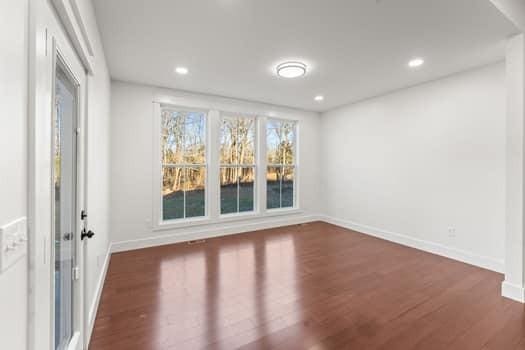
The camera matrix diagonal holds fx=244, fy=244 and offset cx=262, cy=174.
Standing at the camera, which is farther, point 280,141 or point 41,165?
point 280,141

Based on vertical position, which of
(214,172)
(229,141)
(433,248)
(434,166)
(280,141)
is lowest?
(433,248)

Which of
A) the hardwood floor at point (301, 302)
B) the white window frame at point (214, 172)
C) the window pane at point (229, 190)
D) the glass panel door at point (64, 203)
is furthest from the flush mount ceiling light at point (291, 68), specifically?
the hardwood floor at point (301, 302)

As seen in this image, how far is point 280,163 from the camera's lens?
18.7ft

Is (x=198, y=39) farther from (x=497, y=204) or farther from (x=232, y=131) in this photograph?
(x=497, y=204)

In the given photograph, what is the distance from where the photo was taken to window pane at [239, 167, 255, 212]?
5.12 metres

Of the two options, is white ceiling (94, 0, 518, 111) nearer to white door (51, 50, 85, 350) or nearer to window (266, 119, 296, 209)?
white door (51, 50, 85, 350)

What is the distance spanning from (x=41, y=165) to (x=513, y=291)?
13.0 ft

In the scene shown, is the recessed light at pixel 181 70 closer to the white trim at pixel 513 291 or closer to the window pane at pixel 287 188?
the window pane at pixel 287 188

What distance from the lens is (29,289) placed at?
0.85 meters

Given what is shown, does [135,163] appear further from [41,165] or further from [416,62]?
[416,62]

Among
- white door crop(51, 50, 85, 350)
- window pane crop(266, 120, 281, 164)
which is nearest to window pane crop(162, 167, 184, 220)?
window pane crop(266, 120, 281, 164)

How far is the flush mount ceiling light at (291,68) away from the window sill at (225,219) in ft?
9.29

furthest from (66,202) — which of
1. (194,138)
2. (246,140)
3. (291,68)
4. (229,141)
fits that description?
(246,140)

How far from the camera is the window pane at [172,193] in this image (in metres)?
4.34
